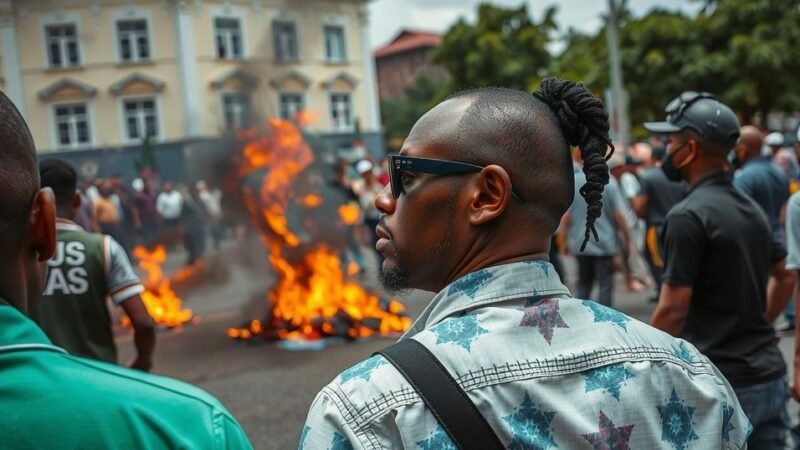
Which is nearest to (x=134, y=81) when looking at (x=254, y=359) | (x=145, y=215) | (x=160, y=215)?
(x=145, y=215)

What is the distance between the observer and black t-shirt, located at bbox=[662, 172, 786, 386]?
2.86 meters

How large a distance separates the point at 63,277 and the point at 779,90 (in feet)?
84.2

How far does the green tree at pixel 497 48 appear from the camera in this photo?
37875mm

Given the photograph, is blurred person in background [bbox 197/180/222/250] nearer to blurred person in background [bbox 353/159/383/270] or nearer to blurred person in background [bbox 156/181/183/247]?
blurred person in background [bbox 156/181/183/247]

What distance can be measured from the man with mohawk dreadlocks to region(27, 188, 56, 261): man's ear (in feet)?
1.68

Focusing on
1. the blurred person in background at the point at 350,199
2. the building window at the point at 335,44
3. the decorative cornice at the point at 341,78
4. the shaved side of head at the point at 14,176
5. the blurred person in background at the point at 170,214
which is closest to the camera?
the shaved side of head at the point at 14,176

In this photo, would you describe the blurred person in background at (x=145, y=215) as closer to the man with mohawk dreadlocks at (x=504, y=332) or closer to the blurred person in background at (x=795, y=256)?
the blurred person in background at (x=795, y=256)

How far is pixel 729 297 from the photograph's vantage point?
9.42 feet

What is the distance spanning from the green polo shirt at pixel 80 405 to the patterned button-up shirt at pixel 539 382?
22 cm

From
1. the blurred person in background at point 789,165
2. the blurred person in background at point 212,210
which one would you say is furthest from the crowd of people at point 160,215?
the blurred person in background at point 789,165

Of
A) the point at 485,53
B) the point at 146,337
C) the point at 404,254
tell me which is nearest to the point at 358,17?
the point at 485,53

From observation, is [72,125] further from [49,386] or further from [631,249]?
[49,386]

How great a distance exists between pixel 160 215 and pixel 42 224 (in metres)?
14.8

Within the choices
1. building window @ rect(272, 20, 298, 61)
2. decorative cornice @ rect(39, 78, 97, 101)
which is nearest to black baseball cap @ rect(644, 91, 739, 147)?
building window @ rect(272, 20, 298, 61)
